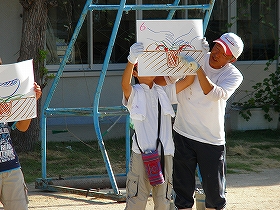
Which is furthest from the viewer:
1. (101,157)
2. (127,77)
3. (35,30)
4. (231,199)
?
(101,157)

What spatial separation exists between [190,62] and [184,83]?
0.23 meters

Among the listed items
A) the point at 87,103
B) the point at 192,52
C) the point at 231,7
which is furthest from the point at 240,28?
the point at 192,52

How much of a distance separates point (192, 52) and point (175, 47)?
139mm

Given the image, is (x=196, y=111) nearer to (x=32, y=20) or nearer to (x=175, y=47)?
(x=175, y=47)

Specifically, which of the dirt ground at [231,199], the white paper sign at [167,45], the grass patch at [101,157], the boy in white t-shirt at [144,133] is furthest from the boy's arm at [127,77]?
the grass patch at [101,157]

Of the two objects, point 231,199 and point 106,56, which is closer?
point 106,56

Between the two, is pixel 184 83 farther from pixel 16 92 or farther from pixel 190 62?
pixel 16 92

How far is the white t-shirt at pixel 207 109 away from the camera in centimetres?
450

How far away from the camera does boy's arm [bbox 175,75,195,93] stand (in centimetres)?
452

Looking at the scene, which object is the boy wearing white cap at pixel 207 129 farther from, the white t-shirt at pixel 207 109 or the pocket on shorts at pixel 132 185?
the pocket on shorts at pixel 132 185

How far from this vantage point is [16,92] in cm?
417

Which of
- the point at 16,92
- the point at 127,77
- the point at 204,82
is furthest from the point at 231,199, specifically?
the point at 16,92

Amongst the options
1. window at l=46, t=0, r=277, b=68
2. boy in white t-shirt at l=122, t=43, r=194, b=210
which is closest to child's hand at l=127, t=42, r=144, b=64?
boy in white t-shirt at l=122, t=43, r=194, b=210

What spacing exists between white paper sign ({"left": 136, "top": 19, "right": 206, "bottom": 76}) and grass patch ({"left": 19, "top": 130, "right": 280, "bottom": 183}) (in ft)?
9.41
